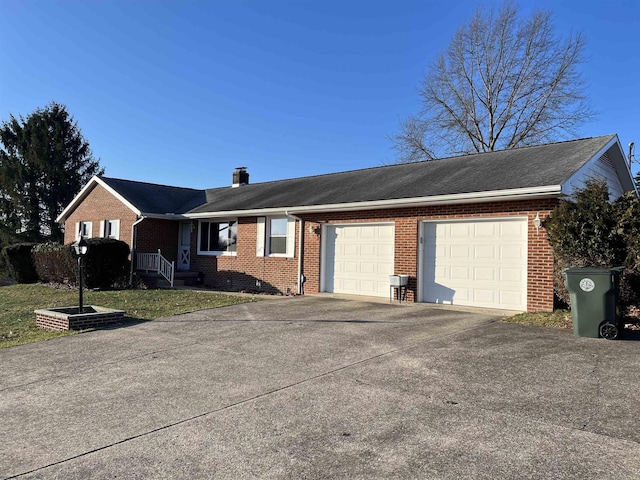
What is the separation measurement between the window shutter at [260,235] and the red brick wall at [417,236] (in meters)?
2.14

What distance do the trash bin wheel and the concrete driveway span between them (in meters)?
0.21

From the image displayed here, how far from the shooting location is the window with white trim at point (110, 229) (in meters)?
19.5

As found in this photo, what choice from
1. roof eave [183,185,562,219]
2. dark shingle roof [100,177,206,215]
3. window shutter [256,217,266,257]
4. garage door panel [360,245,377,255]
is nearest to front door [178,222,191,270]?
dark shingle roof [100,177,206,215]

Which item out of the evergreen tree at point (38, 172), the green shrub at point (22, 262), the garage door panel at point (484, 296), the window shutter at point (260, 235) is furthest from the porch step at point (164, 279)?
the evergreen tree at point (38, 172)

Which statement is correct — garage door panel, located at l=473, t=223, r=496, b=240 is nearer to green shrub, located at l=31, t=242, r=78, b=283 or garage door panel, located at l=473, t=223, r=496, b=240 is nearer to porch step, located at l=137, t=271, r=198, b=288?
porch step, located at l=137, t=271, r=198, b=288

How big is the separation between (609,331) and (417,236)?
201 inches

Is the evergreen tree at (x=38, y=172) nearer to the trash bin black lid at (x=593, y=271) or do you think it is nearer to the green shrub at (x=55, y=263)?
the green shrub at (x=55, y=263)

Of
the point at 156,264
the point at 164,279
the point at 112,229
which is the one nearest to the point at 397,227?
the point at 164,279

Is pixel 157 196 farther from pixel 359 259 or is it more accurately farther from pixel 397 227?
pixel 397 227

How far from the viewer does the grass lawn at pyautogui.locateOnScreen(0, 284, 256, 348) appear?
8.98 metres

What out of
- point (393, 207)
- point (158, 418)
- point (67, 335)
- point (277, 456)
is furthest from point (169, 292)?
point (277, 456)

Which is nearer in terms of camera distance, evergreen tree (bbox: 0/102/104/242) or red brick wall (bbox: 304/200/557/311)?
red brick wall (bbox: 304/200/557/311)

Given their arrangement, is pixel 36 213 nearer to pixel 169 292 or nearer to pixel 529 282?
pixel 169 292

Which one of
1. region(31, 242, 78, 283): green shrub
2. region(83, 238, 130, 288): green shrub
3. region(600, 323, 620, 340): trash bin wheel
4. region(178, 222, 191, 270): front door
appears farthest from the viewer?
region(178, 222, 191, 270): front door
